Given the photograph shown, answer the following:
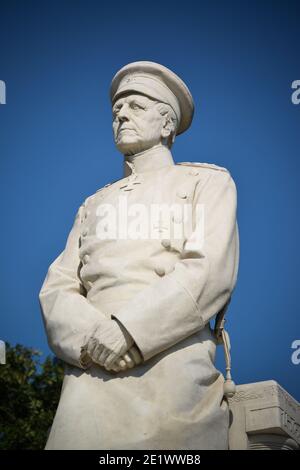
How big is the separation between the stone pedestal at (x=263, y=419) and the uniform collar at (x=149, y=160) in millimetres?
2165

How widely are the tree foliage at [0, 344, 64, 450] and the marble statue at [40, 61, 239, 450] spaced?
9.04 m

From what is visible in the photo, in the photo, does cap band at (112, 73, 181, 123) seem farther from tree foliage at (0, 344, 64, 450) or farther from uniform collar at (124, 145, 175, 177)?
tree foliage at (0, 344, 64, 450)

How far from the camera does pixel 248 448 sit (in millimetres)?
5238

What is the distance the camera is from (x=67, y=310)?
16.8 feet

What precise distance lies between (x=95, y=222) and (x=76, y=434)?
6.43ft

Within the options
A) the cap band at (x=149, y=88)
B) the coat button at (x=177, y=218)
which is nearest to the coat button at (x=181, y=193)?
the coat button at (x=177, y=218)

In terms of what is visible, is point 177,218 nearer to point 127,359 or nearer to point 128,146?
point 128,146

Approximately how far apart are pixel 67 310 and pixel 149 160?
1.81 m

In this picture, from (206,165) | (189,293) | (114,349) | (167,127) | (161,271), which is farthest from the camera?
(167,127)

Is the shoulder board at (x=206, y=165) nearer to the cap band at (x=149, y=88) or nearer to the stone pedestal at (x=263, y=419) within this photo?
the cap band at (x=149, y=88)

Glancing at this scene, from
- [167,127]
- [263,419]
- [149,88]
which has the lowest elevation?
[263,419]

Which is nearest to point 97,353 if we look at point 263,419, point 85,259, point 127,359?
point 127,359

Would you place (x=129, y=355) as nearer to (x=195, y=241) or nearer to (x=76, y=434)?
(x=76, y=434)

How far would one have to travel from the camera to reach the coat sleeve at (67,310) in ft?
16.0
